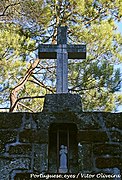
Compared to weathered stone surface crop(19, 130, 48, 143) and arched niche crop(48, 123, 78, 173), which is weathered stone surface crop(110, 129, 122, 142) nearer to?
arched niche crop(48, 123, 78, 173)

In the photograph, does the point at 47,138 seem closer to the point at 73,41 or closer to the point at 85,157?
the point at 85,157

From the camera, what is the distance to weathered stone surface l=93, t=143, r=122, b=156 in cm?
180

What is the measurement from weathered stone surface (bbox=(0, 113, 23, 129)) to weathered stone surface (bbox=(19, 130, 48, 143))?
0.22ft

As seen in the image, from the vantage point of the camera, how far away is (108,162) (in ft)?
5.80

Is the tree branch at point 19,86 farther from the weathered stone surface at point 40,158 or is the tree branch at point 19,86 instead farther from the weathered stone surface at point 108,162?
the weathered stone surface at point 108,162

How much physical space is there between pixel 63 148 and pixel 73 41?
11.7ft

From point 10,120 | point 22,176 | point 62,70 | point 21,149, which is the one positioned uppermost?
point 62,70

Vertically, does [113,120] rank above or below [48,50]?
below

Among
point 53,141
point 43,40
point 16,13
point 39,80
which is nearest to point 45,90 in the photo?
point 39,80

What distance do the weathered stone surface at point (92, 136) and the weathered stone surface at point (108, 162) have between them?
0.37 feet

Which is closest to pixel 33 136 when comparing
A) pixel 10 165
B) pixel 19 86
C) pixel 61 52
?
pixel 10 165

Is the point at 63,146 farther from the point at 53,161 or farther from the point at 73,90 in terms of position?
the point at 73,90

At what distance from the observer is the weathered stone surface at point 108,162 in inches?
69.2

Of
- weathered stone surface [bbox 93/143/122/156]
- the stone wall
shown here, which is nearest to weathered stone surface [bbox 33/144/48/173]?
the stone wall
